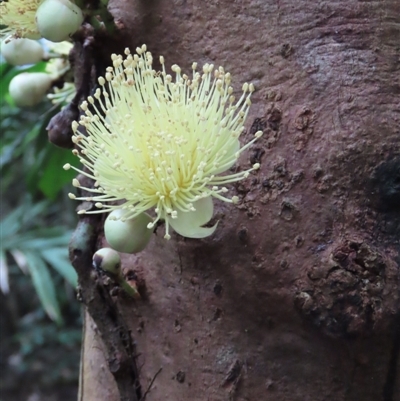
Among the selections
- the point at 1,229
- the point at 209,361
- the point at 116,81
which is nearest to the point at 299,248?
the point at 209,361

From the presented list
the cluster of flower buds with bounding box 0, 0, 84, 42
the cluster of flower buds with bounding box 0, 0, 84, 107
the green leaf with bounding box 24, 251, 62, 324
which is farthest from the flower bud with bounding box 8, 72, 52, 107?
the green leaf with bounding box 24, 251, 62, 324

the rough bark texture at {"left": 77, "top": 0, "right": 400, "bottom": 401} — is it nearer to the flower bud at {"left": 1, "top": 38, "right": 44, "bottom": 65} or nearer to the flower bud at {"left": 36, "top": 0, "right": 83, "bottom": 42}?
the flower bud at {"left": 36, "top": 0, "right": 83, "bottom": 42}

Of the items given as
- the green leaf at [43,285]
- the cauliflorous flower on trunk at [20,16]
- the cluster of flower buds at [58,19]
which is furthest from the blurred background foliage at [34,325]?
the cluster of flower buds at [58,19]

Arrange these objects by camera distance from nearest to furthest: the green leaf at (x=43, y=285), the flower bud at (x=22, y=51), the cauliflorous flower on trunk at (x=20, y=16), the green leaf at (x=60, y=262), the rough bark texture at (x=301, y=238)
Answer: the rough bark texture at (x=301, y=238) < the cauliflorous flower on trunk at (x=20, y=16) < the flower bud at (x=22, y=51) < the green leaf at (x=43, y=285) < the green leaf at (x=60, y=262)

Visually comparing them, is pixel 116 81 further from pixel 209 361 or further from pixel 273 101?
pixel 209 361

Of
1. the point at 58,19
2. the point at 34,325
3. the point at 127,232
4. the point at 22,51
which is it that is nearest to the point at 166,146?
the point at 127,232

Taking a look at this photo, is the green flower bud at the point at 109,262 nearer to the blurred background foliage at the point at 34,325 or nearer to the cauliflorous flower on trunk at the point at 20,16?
the cauliflorous flower on trunk at the point at 20,16
